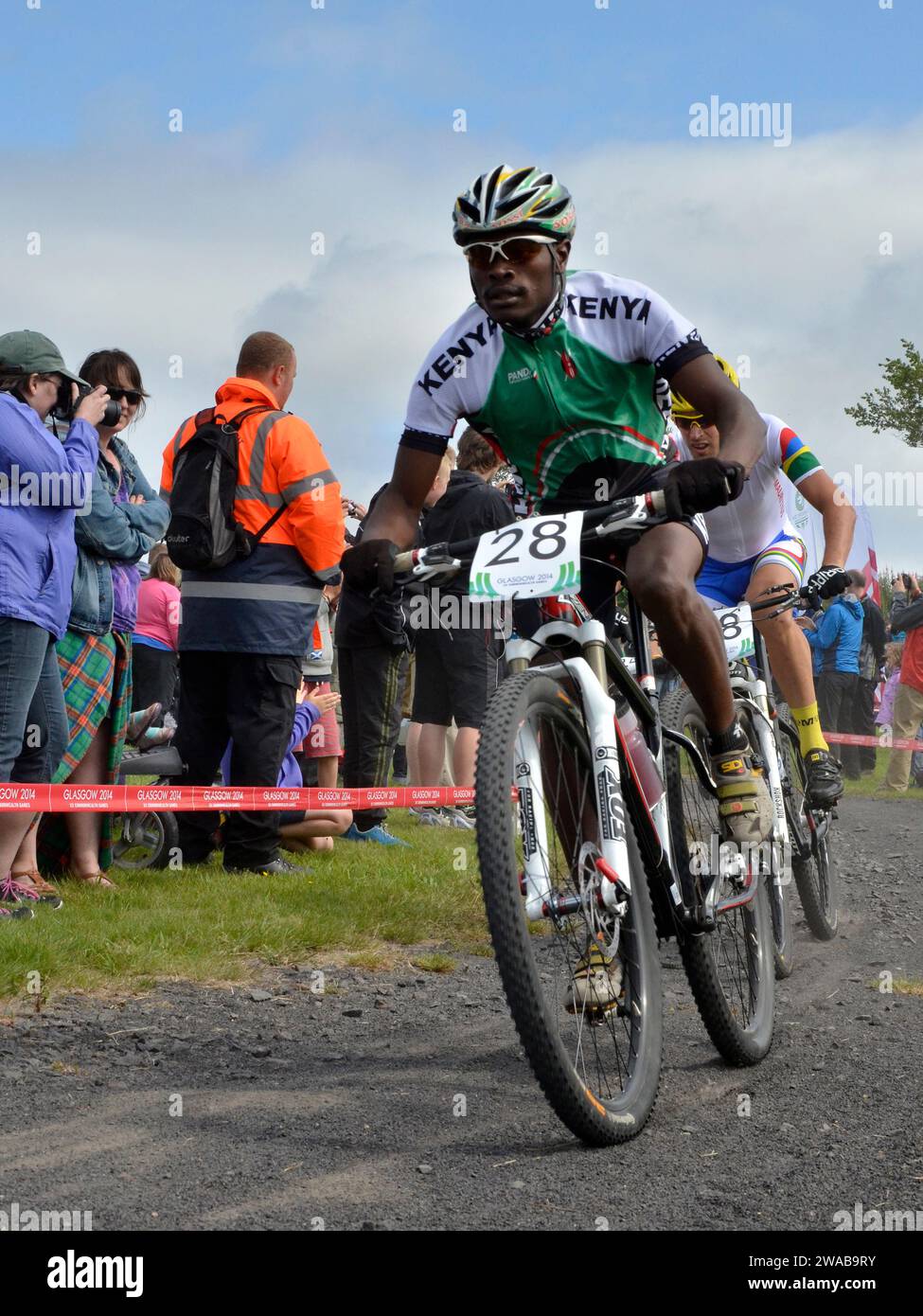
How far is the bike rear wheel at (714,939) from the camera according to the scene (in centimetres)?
426

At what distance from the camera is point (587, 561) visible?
4402mm

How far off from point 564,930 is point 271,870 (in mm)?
3897

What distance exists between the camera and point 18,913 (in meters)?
5.77

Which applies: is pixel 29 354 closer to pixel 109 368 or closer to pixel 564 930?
pixel 109 368

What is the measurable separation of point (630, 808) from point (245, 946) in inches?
91.5

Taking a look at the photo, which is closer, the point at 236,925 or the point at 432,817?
the point at 236,925

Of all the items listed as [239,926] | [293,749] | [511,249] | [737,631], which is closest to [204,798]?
[239,926]

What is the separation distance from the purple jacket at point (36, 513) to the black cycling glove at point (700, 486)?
323 cm

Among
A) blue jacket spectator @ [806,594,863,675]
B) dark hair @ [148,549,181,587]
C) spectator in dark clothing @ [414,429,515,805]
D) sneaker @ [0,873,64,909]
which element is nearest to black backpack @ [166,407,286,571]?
sneaker @ [0,873,64,909]

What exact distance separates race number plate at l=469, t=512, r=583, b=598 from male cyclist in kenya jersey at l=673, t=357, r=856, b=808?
3.18 m

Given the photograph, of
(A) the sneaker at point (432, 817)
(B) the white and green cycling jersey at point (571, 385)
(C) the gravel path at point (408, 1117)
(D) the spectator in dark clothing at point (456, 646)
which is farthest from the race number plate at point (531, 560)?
(A) the sneaker at point (432, 817)
